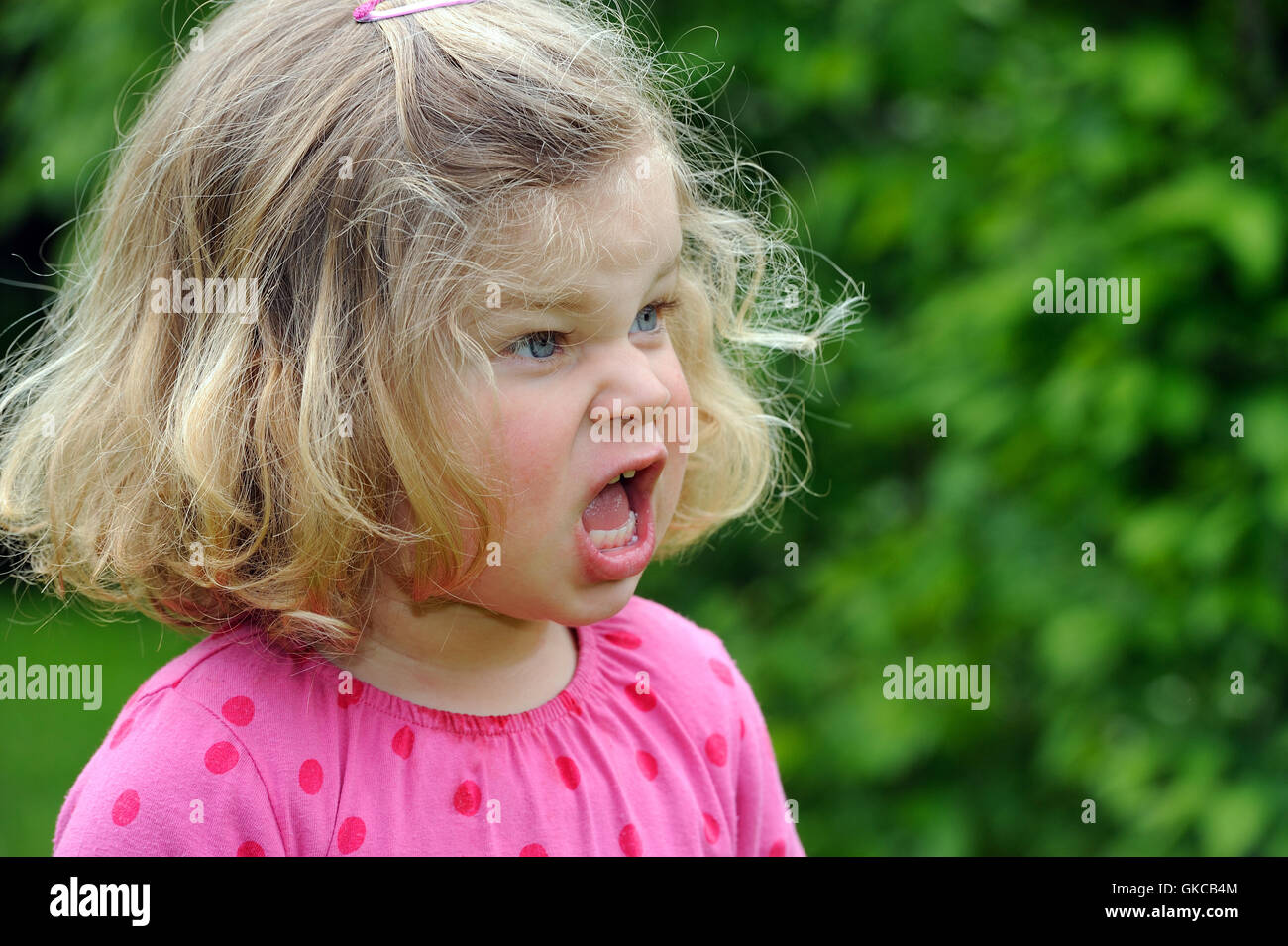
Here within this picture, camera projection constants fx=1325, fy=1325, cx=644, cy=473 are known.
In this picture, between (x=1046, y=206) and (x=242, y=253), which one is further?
(x=1046, y=206)

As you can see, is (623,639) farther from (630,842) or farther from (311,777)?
(311,777)

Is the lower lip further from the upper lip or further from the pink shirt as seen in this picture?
the pink shirt

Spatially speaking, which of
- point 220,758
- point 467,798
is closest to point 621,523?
point 467,798

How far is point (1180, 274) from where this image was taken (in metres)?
2.29

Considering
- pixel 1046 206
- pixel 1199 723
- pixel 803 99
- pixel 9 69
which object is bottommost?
pixel 1199 723

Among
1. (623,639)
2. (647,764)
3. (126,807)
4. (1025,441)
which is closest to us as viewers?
(126,807)

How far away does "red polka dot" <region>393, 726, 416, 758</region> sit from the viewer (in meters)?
1.14

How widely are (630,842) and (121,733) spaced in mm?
453

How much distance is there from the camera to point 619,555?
1.14 m

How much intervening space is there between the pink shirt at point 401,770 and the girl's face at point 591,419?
14 centimetres

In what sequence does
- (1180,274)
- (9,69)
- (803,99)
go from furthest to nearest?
1. (9,69)
2. (803,99)
3. (1180,274)

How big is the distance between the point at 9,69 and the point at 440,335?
14.9 ft
